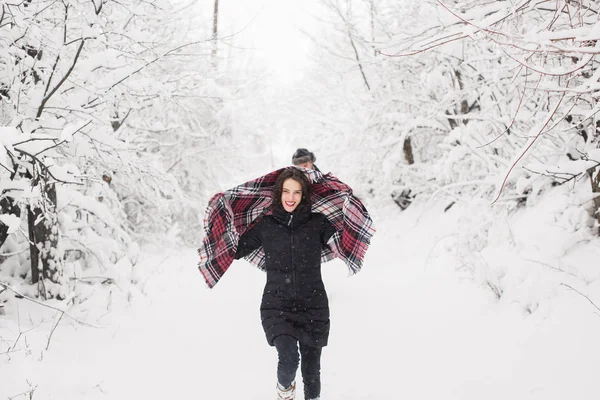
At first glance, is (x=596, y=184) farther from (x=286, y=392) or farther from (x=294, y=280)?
(x=286, y=392)

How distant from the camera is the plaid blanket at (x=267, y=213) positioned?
339 centimetres

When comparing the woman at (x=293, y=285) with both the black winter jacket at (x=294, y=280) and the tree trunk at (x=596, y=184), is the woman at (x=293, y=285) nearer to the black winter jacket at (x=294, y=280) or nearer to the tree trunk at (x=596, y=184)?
the black winter jacket at (x=294, y=280)

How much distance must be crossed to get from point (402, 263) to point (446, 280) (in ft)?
7.71

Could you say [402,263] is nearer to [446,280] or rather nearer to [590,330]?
[446,280]

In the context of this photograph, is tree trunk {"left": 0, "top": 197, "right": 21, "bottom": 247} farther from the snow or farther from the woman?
the woman

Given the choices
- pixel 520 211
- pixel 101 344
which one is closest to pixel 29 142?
pixel 101 344

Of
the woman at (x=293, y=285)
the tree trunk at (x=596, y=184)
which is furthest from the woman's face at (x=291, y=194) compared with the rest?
the tree trunk at (x=596, y=184)

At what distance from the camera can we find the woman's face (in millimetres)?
3275

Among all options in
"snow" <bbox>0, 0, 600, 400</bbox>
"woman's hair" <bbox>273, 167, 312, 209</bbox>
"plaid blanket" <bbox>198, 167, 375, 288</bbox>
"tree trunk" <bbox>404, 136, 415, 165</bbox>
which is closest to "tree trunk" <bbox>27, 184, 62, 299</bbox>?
"snow" <bbox>0, 0, 600, 400</bbox>

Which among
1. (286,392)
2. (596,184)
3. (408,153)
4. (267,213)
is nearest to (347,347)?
(286,392)

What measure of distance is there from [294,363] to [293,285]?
558 mm

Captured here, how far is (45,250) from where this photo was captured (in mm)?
4887

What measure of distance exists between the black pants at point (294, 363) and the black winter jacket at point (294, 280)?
0.22ft

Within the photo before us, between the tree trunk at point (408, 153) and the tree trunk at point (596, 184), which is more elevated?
the tree trunk at point (408, 153)
